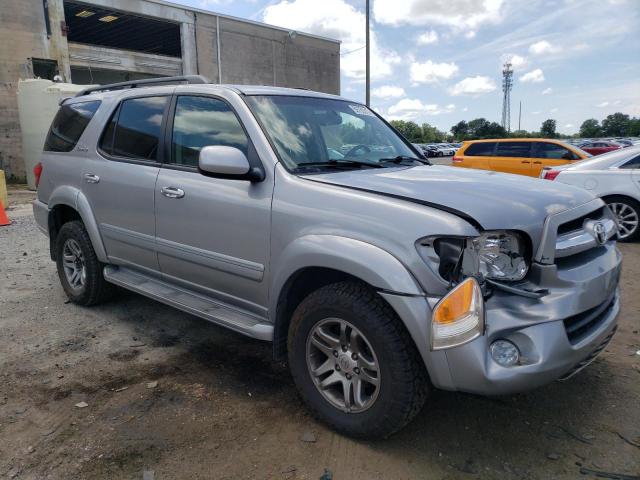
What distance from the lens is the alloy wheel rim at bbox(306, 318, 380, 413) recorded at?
2463 millimetres

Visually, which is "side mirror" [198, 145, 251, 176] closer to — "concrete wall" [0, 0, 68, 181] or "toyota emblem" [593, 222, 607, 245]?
"toyota emblem" [593, 222, 607, 245]

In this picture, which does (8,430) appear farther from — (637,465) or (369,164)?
(637,465)

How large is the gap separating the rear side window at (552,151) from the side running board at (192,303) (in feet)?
35.8

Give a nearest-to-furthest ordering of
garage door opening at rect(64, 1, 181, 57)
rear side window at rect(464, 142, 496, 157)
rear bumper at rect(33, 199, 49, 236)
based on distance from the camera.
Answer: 1. rear bumper at rect(33, 199, 49, 236)
2. rear side window at rect(464, 142, 496, 157)
3. garage door opening at rect(64, 1, 181, 57)

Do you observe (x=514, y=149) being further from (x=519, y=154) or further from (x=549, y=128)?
(x=549, y=128)

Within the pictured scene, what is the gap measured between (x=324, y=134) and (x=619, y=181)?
19.4ft

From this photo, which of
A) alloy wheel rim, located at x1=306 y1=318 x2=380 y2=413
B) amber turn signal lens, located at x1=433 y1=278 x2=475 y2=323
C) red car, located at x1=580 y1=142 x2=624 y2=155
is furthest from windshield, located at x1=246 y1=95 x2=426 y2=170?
red car, located at x1=580 y1=142 x2=624 y2=155

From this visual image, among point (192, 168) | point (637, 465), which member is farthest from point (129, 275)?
point (637, 465)

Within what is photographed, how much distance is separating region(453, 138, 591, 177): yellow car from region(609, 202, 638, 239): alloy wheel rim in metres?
4.46

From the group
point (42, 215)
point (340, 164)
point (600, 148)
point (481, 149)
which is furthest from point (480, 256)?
point (600, 148)

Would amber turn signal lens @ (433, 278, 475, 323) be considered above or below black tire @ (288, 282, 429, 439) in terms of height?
above

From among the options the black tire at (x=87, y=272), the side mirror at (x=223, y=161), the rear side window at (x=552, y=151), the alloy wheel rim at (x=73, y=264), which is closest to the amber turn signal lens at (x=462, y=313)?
the side mirror at (x=223, y=161)

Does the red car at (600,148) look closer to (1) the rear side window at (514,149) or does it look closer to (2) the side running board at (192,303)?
(1) the rear side window at (514,149)

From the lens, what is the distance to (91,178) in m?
4.16
